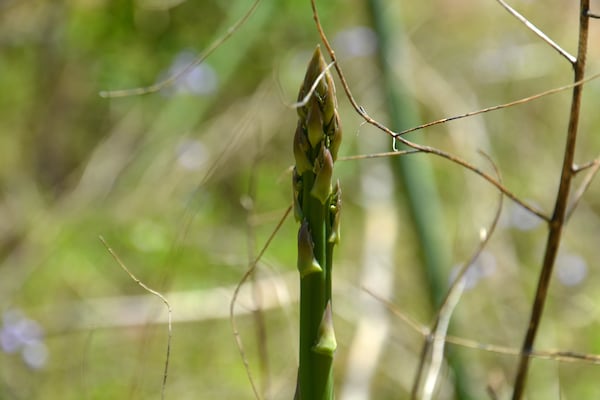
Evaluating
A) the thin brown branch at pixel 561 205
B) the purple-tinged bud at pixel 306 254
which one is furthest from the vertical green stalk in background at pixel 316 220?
the thin brown branch at pixel 561 205

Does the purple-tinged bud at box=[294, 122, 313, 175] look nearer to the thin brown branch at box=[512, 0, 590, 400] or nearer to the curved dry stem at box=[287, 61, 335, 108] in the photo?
the curved dry stem at box=[287, 61, 335, 108]

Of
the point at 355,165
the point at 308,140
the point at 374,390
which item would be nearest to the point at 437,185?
the point at 355,165

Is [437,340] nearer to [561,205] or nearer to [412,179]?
[561,205]

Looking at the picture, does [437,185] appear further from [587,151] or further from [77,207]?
[77,207]

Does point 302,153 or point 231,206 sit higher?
point 302,153

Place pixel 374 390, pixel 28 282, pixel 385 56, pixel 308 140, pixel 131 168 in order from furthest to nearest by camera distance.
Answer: pixel 131 168
pixel 28 282
pixel 374 390
pixel 385 56
pixel 308 140

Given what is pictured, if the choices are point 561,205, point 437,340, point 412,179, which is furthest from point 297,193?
point 412,179
